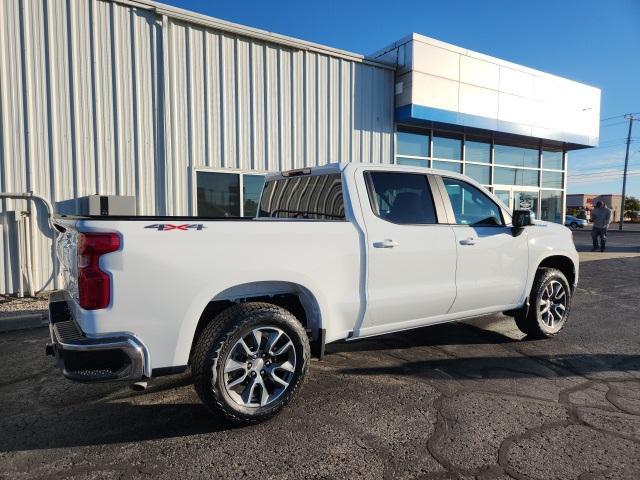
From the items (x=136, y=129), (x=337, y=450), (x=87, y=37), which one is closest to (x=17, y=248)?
(x=136, y=129)

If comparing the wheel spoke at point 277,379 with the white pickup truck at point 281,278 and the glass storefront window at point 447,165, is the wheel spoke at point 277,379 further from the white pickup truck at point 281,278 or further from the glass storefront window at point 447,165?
the glass storefront window at point 447,165

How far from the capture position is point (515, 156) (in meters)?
14.6

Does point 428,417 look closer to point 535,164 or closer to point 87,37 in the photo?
point 87,37

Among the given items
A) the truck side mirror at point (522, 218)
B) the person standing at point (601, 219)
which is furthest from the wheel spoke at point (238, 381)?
the person standing at point (601, 219)

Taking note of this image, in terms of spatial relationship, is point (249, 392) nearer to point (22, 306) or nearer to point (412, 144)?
point (22, 306)

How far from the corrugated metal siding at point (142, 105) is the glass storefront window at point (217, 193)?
0.25 meters

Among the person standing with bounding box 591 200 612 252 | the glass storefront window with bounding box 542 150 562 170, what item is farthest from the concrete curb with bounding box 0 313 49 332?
the person standing with bounding box 591 200 612 252

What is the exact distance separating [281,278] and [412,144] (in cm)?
1001

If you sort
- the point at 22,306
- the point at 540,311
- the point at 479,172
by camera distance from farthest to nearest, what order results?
the point at 479,172 → the point at 22,306 → the point at 540,311

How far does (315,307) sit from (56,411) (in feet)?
6.92

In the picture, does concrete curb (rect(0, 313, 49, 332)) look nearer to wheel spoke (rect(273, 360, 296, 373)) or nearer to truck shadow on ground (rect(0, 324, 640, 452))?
truck shadow on ground (rect(0, 324, 640, 452))

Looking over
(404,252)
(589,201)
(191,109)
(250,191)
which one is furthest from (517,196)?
(589,201)

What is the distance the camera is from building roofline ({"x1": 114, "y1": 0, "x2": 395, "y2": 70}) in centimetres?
821

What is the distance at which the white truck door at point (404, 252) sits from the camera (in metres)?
3.68
